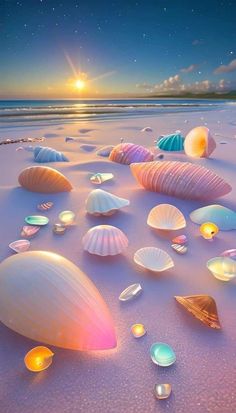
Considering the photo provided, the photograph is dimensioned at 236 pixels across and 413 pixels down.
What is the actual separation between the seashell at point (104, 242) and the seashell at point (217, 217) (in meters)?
0.57

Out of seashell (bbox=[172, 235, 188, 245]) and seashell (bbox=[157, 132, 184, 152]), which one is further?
→ seashell (bbox=[157, 132, 184, 152])

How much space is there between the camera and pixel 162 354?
971 mm

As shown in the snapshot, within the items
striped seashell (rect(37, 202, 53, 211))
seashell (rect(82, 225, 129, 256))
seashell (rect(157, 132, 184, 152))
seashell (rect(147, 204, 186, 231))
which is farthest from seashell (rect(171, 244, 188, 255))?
seashell (rect(157, 132, 184, 152))

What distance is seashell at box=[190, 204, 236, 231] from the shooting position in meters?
1.79

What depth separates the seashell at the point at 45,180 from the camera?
7.38ft

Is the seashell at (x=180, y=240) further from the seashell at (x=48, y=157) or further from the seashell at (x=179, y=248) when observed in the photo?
the seashell at (x=48, y=157)

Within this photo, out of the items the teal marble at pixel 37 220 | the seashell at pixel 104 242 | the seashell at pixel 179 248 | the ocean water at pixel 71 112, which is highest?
the seashell at pixel 104 242

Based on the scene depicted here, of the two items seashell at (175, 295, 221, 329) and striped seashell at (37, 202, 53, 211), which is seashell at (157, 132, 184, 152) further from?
seashell at (175, 295, 221, 329)

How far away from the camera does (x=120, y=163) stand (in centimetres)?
316

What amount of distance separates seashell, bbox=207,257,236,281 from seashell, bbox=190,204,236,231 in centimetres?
43

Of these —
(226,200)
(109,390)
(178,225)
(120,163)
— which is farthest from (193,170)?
(109,390)

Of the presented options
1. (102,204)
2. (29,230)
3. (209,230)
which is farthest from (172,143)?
(29,230)

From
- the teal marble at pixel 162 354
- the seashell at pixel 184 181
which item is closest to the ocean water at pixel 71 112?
the seashell at pixel 184 181

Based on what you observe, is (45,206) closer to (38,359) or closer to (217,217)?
(217,217)
